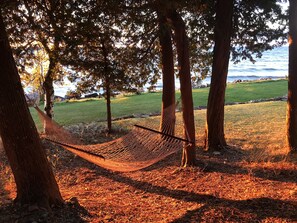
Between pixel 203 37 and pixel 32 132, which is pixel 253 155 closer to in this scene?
pixel 203 37

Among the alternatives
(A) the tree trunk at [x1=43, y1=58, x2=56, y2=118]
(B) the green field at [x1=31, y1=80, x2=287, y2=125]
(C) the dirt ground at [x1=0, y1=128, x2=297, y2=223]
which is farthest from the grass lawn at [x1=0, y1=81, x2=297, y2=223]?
(B) the green field at [x1=31, y1=80, x2=287, y2=125]

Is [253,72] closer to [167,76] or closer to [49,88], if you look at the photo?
[167,76]

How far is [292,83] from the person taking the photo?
532 cm

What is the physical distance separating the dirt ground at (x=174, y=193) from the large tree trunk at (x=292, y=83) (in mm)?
835

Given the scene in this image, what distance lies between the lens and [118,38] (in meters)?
7.57

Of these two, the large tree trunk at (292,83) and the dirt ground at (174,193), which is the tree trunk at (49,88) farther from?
the large tree trunk at (292,83)

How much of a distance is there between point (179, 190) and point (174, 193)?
0.11 meters

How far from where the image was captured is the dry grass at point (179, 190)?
3057 mm

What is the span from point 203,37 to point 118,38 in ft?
6.42

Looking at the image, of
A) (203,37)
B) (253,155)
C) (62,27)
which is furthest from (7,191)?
(203,37)

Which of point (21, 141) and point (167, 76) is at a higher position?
point (167, 76)

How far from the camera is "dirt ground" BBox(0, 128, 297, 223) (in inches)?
119

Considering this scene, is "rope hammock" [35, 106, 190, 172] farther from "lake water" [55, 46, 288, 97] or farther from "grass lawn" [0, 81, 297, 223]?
"lake water" [55, 46, 288, 97]

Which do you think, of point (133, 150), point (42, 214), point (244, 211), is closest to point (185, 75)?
point (133, 150)
